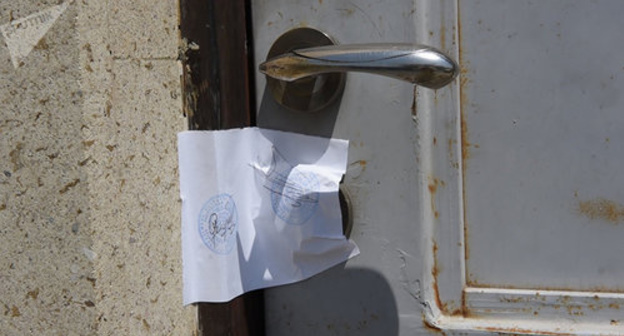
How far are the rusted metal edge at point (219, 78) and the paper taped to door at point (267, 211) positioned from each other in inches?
0.7

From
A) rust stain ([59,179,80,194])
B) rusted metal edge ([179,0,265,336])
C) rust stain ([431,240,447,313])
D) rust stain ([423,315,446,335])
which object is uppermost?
rusted metal edge ([179,0,265,336])

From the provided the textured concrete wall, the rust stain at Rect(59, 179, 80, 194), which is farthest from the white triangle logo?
the rust stain at Rect(59, 179, 80, 194)

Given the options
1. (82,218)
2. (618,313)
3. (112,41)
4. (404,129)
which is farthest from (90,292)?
(618,313)

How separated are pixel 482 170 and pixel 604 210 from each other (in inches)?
5.0

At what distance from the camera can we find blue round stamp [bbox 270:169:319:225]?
82 cm

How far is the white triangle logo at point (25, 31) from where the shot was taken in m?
0.67

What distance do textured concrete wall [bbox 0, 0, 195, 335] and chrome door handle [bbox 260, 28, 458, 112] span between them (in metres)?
0.15

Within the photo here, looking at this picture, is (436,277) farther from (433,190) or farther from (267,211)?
(267,211)

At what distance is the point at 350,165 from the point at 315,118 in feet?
0.22

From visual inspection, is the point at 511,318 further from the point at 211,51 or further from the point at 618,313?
the point at 211,51

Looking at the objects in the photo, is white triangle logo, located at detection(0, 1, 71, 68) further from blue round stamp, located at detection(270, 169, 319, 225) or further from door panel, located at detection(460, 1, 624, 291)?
door panel, located at detection(460, 1, 624, 291)

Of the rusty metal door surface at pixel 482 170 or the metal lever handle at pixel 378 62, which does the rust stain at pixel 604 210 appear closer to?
the rusty metal door surface at pixel 482 170

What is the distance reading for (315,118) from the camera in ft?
2.71

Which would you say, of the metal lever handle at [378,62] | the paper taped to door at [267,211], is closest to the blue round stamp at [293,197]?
the paper taped to door at [267,211]
